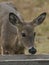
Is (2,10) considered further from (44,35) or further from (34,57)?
(34,57)

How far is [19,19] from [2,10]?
1.53 m

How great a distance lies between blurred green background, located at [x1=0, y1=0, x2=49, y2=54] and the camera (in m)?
11.7

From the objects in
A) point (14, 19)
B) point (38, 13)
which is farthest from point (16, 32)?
point (38, 13)

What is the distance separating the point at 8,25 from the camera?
387 inches

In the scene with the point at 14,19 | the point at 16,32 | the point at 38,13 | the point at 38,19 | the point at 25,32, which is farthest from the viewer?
the point at 38,13

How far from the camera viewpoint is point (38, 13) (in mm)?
14984

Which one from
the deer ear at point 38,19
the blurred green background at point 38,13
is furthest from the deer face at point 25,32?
the blurred green background at point 38,13

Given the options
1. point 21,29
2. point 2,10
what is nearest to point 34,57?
point 21,29

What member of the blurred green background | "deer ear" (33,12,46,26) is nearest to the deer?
"deer ear" (33,12,46,26)

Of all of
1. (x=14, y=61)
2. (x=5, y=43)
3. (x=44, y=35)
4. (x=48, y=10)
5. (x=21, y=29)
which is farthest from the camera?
(x=48, y=10)

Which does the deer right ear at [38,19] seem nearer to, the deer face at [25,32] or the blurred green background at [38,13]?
the deer face at [25,32]

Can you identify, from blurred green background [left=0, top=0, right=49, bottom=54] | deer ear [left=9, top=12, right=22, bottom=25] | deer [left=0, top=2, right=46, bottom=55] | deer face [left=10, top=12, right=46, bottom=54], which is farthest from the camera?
blurred green background [left=0, top=0, right=49, bottom=54]

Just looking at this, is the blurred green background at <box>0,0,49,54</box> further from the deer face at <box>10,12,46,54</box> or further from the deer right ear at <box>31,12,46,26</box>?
the deer face at <box>10,12,46,54</box>

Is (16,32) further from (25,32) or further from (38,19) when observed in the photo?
(25,32)
